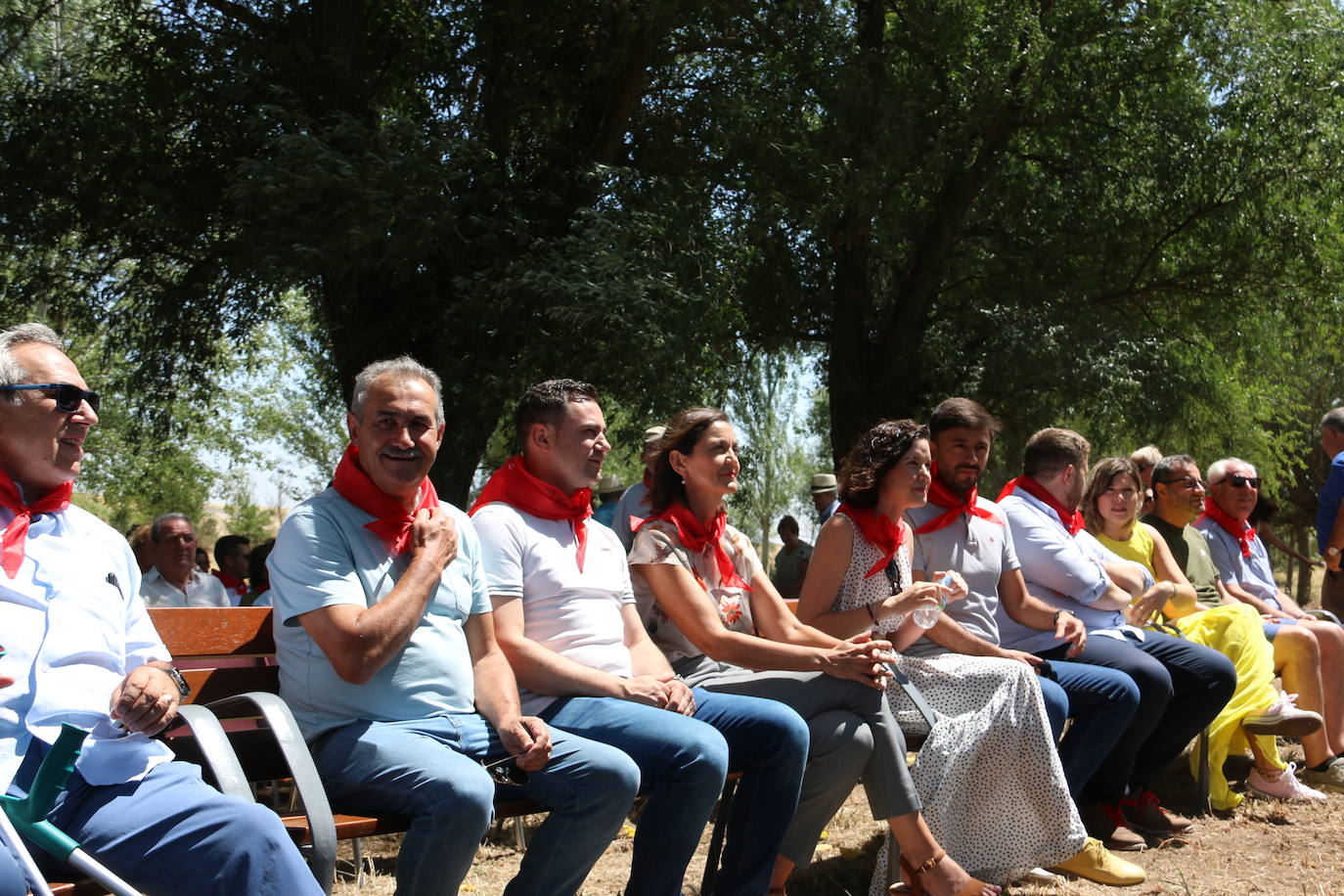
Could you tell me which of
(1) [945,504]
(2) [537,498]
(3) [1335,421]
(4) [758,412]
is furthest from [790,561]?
(2) [537,498]

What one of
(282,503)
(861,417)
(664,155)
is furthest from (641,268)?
(282,503)

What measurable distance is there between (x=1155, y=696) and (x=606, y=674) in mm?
2598

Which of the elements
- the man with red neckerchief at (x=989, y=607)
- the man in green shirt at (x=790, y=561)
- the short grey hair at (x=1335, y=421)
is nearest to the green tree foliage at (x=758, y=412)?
the man in green shirt at (x=790, y=561)

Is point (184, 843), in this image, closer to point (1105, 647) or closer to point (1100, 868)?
point (1100, 868)

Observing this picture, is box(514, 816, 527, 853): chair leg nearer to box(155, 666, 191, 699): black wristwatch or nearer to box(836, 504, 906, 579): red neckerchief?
box(836, 504, 906, 579): red neckerchief

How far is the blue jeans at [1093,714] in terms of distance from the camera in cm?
479

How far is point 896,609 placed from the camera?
14.0ft

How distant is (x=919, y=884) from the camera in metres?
3.91

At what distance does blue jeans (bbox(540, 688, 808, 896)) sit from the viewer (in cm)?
339

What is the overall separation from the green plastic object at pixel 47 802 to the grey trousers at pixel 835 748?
2037mm

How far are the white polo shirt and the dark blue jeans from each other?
215 cm

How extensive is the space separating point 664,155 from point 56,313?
18.4 ft

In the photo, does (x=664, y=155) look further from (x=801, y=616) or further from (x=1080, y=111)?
(x=801, y=616)

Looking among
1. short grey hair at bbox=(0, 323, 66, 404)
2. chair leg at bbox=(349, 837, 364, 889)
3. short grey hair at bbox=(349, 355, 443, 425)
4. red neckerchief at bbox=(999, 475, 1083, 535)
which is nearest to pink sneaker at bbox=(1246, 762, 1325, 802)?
red neckerchief at bbox=(999, 475, 1083, 535)
